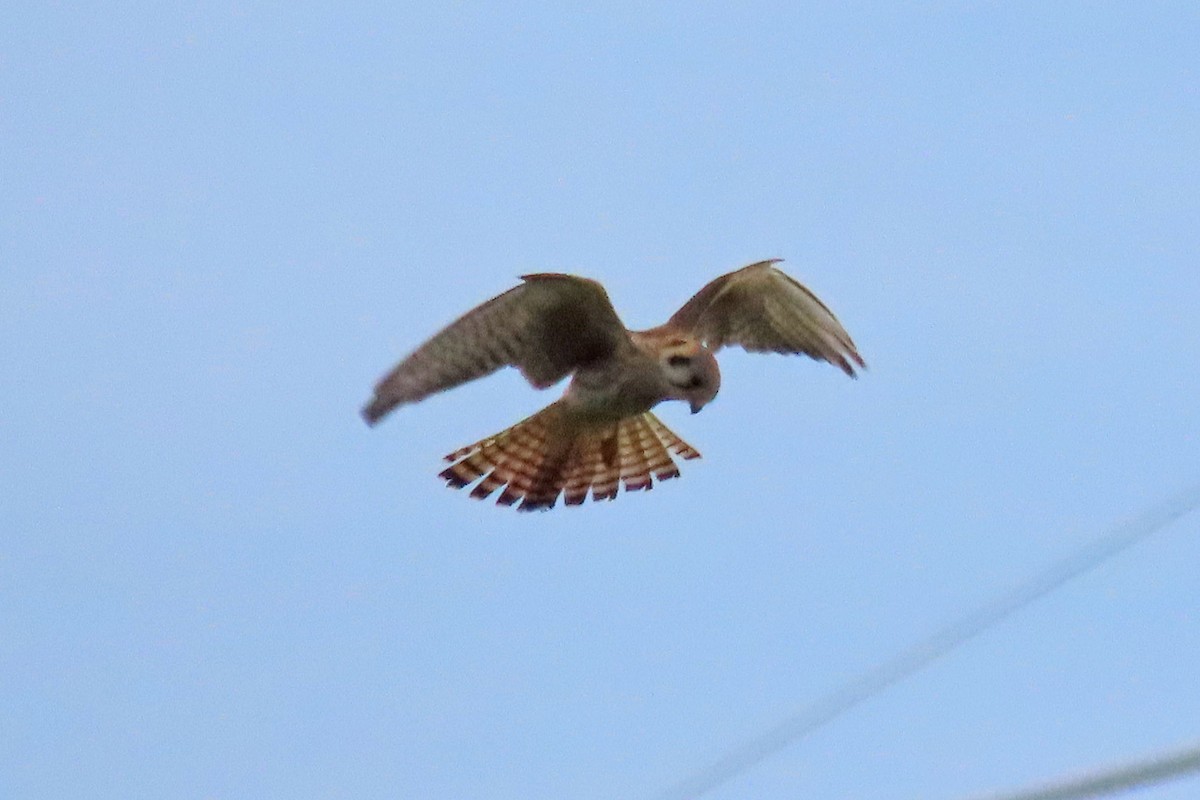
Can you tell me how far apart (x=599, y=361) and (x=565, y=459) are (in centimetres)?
67

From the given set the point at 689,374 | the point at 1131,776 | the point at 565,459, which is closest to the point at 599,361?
the point at 689,374

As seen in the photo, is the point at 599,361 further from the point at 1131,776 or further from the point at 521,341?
the point at 1131,776

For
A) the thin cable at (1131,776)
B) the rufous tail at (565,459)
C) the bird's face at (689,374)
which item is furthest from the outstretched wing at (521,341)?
the thin cable at (1131,776)

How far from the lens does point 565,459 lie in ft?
21.0

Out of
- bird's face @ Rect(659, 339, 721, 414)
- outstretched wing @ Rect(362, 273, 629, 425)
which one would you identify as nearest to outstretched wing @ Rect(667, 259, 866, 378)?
bird's face @ Rect(659, 339, 721, 414)

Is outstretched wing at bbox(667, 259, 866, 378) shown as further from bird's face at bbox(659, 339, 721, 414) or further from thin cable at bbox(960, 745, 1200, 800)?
thin cable at bbox(960, 745, 1200, 800)

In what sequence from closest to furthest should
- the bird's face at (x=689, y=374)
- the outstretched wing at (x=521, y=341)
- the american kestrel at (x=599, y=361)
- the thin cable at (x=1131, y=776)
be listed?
the thin cable at (x=1131, y=776)
the outstretched wing at (x=521, y=341)
the american kestrel at (x=599, y=361)
the bird's face at (x=689, y=374)

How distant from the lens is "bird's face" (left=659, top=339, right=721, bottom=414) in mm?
5750

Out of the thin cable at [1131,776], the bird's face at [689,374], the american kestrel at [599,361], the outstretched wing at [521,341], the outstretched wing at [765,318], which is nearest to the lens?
the thin cable at [1131,776]

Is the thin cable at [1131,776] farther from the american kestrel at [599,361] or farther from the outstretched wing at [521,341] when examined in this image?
the american kestrel at [599,361]

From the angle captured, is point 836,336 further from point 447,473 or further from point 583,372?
point 447,473

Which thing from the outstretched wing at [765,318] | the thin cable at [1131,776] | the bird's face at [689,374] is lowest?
the thin cable at [1131,776]

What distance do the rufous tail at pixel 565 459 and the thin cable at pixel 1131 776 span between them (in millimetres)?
4214

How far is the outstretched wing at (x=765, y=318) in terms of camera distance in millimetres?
6117
